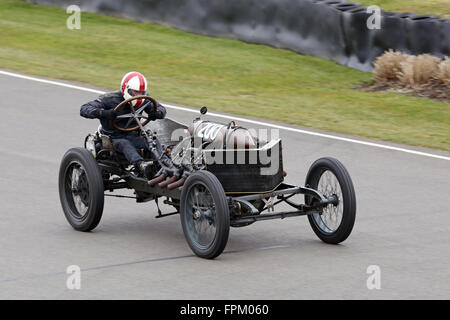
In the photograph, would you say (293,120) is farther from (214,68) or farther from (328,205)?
(328,205)

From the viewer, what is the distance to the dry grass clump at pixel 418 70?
55.7 feet

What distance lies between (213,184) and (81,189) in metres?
2.00

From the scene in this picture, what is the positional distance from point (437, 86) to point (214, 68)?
161 inches

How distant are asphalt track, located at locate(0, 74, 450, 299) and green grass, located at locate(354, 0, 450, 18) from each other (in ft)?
23.4

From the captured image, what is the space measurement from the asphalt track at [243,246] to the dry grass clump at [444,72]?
11.8ft

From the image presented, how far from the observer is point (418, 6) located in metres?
20.6

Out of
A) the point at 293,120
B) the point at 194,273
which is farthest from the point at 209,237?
the point at 293,120

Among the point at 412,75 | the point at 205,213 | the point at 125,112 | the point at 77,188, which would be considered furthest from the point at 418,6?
the point at 205,213

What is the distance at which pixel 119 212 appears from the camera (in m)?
10.8

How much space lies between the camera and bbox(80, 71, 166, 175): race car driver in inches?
392
